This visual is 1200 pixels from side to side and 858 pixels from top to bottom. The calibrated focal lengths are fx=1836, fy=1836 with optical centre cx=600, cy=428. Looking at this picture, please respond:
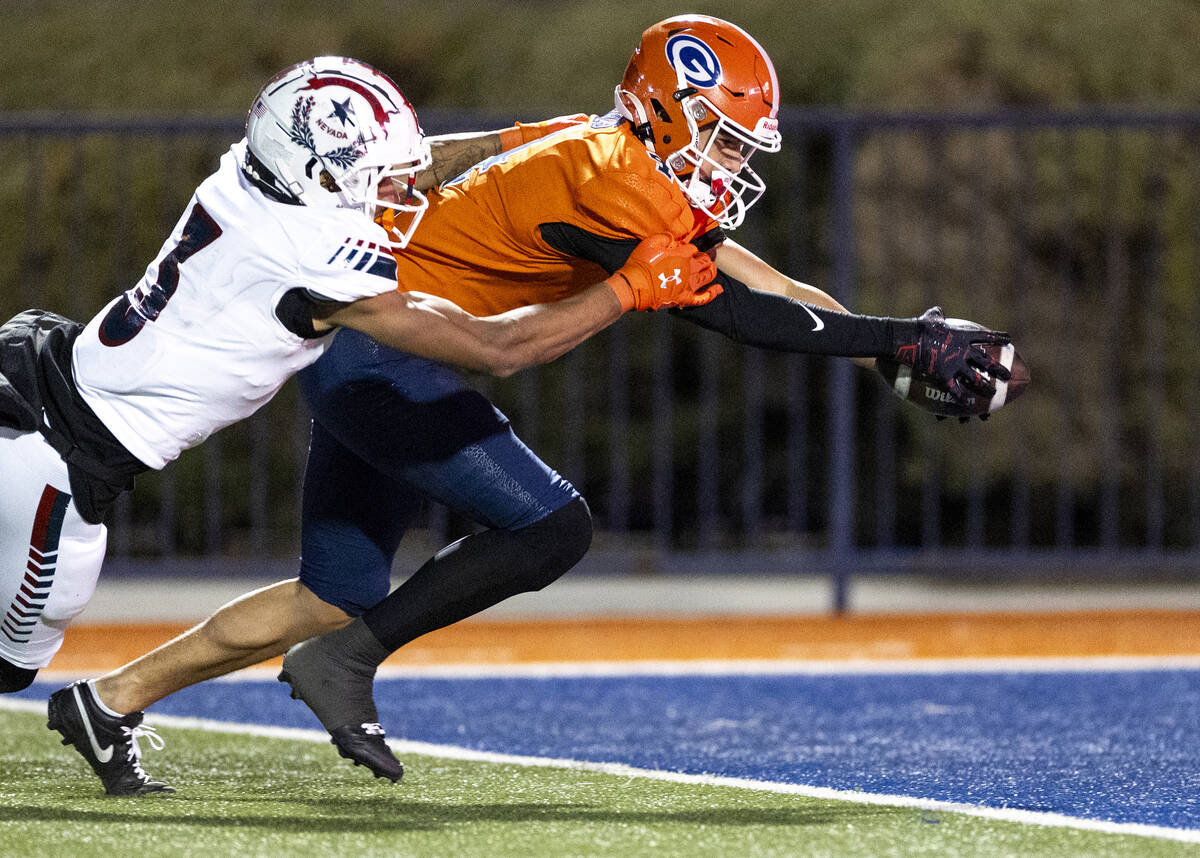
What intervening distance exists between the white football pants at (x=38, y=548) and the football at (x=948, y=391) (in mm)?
1730

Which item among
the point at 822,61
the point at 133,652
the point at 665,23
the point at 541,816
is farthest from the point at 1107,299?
the point at 541,816

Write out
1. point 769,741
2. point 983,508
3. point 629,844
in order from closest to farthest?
point 629,844
point 769,741
point 983,508

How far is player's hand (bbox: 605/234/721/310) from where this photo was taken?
12.1 feet

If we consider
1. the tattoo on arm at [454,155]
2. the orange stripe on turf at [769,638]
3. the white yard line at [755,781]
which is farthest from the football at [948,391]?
the orange stripe on turf at [769,638]

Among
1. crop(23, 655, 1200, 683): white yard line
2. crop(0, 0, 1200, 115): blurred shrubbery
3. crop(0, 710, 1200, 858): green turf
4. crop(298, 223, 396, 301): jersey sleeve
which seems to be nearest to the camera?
crop(0, 710, 1200, 858): green turf

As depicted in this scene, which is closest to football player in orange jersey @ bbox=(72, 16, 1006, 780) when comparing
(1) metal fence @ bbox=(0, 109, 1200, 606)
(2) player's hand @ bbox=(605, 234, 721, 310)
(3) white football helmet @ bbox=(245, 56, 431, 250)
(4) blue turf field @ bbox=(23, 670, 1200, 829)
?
(2) player's hand @ bbox=(605, 234, 721, 310)

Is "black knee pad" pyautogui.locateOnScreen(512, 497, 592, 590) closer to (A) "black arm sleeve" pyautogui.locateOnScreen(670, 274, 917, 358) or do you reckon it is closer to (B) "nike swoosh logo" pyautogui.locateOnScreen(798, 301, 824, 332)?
(A) "black arm sleeve" pyautogui.locateOnScreen(670, 274, 917, 358)

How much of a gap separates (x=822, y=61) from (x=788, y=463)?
2350mm

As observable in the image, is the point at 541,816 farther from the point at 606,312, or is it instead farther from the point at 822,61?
the point at 822,61

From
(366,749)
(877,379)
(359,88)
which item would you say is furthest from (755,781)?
(877,379)

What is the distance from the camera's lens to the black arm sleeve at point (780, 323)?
3932 millimetres

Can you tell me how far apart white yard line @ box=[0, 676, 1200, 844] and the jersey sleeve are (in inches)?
52.8

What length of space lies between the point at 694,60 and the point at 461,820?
1667 millimetres

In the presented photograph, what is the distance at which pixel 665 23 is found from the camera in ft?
13.3
